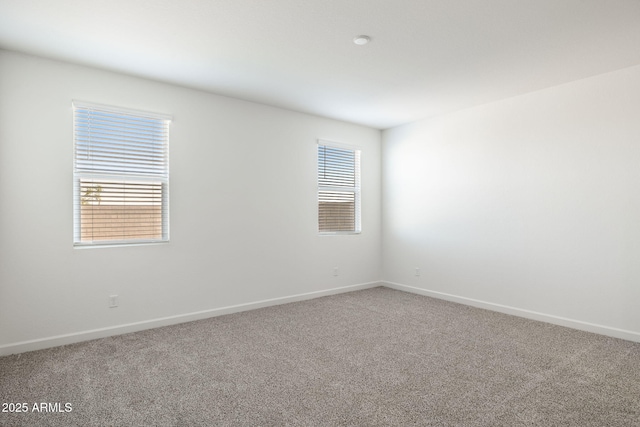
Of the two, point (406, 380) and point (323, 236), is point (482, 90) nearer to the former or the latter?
point (323, 236)

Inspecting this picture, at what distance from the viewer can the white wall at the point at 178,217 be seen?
3.09 meters

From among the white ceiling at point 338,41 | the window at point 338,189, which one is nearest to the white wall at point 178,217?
the window at point 338,189

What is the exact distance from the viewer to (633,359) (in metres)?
2.90

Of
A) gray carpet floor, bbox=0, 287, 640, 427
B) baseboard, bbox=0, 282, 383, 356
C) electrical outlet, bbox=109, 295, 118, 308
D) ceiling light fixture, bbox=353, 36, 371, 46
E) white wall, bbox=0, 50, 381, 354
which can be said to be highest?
ceiling light fixture, bbox=353, 36, 371, 46

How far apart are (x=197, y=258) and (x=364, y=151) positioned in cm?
308

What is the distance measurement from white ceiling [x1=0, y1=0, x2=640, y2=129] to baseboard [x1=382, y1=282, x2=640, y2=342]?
8.23 ft

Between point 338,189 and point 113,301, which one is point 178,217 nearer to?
point 113,301

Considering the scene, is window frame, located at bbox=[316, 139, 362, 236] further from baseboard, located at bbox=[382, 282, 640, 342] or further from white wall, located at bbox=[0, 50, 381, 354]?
baseboard, located at bbox=[382, 282, 640, 342]

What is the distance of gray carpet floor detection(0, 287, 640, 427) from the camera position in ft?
6.89

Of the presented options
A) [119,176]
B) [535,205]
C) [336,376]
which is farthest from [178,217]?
[535,205]

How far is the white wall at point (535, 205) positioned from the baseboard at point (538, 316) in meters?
0.01

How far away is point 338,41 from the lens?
2.89 m

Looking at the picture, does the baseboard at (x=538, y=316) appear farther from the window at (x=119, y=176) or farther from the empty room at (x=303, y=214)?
the window at (x=119, y=176)

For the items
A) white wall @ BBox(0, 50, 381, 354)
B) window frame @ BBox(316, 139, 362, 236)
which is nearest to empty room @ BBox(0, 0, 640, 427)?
white wall @ BBox(0, 50, 381, 354)
